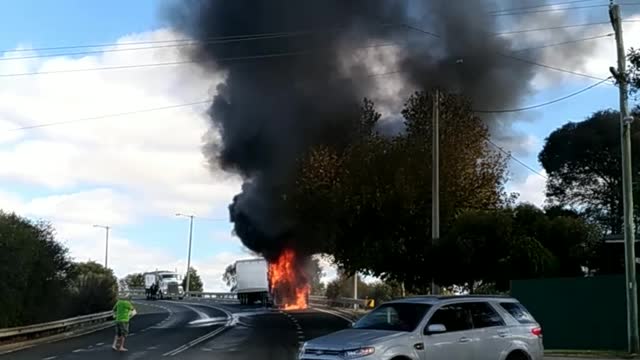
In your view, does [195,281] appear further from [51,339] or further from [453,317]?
[453,317]

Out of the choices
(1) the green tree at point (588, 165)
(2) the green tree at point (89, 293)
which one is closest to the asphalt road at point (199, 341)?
(2) the green tree at point (89, 293)

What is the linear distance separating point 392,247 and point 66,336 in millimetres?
13103

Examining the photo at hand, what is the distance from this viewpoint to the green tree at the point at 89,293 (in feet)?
123

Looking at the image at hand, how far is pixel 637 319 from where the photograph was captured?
812 inches

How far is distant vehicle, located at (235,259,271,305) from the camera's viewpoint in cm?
6138

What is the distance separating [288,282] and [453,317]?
1806 inches

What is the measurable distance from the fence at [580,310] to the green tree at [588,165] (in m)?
32.6

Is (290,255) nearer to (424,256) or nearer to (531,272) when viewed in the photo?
(424,256)

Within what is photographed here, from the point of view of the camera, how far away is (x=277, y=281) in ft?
192

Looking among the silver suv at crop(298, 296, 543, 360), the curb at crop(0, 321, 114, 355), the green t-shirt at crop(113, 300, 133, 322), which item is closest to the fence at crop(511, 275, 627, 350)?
the silver suv at crop(298, 296, 543, 360)

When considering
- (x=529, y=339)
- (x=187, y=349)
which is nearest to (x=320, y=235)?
(x=187, y=349)

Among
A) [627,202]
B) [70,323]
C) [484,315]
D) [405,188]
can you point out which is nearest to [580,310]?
[627,202]

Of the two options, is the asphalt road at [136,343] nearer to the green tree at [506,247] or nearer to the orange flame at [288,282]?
the green tree at [506,247]

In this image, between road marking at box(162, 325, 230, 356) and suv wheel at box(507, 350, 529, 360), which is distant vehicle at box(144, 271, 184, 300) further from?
suv wheel at box(507, 350, 529, 360)
